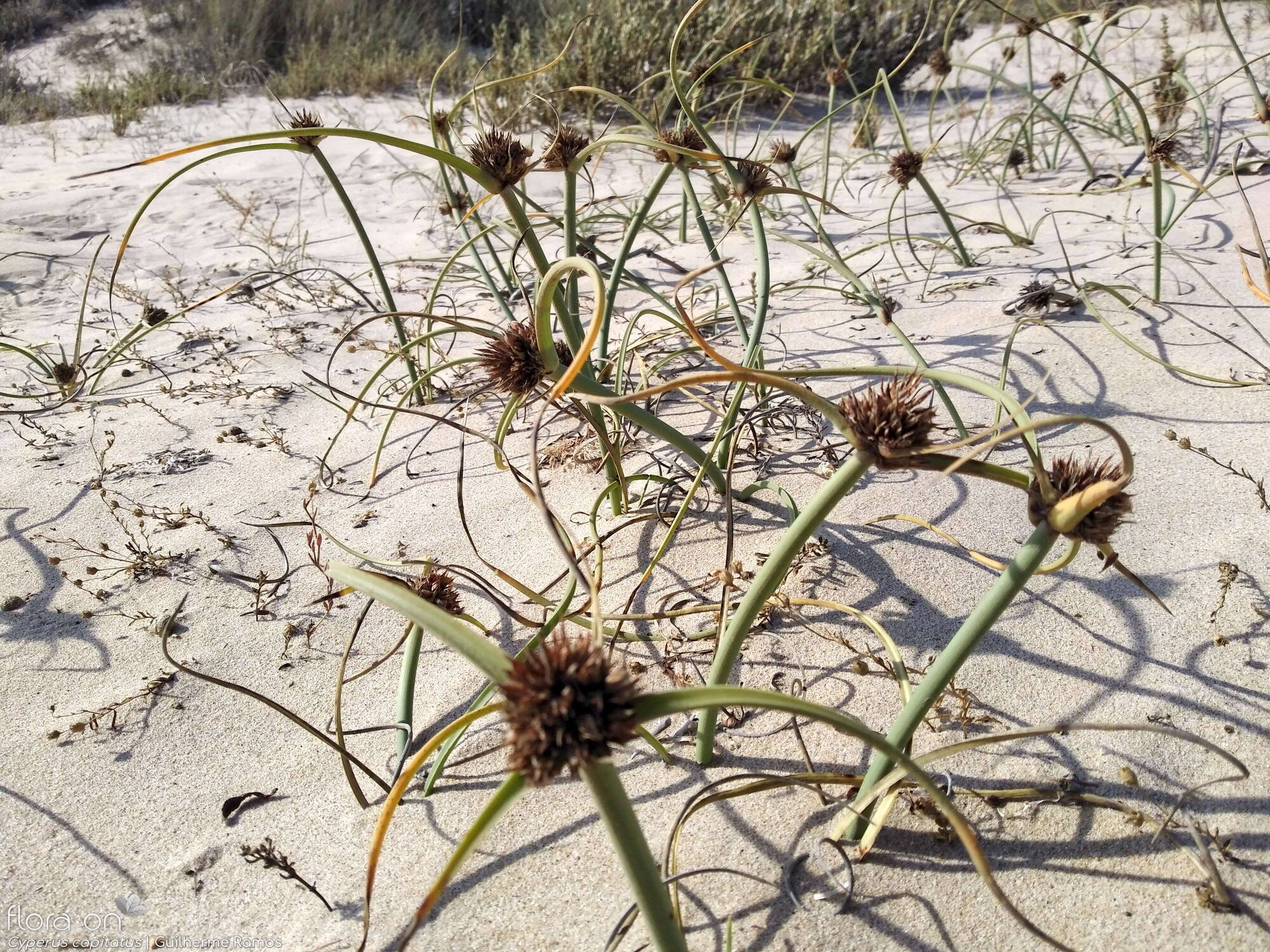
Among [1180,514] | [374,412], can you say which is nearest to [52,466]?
[374,412]

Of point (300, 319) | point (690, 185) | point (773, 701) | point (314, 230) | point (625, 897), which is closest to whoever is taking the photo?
point (773, 701)

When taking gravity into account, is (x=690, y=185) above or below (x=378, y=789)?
above

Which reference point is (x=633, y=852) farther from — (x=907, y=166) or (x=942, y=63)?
(x=942, y=63)

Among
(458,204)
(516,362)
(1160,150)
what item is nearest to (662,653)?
(516,362)

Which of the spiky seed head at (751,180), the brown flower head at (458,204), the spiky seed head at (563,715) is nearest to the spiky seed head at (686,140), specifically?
the spiky seed head at (751,180)

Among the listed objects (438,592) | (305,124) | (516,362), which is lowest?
(438,592)

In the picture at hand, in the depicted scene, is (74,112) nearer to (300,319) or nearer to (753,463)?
(300,319)
